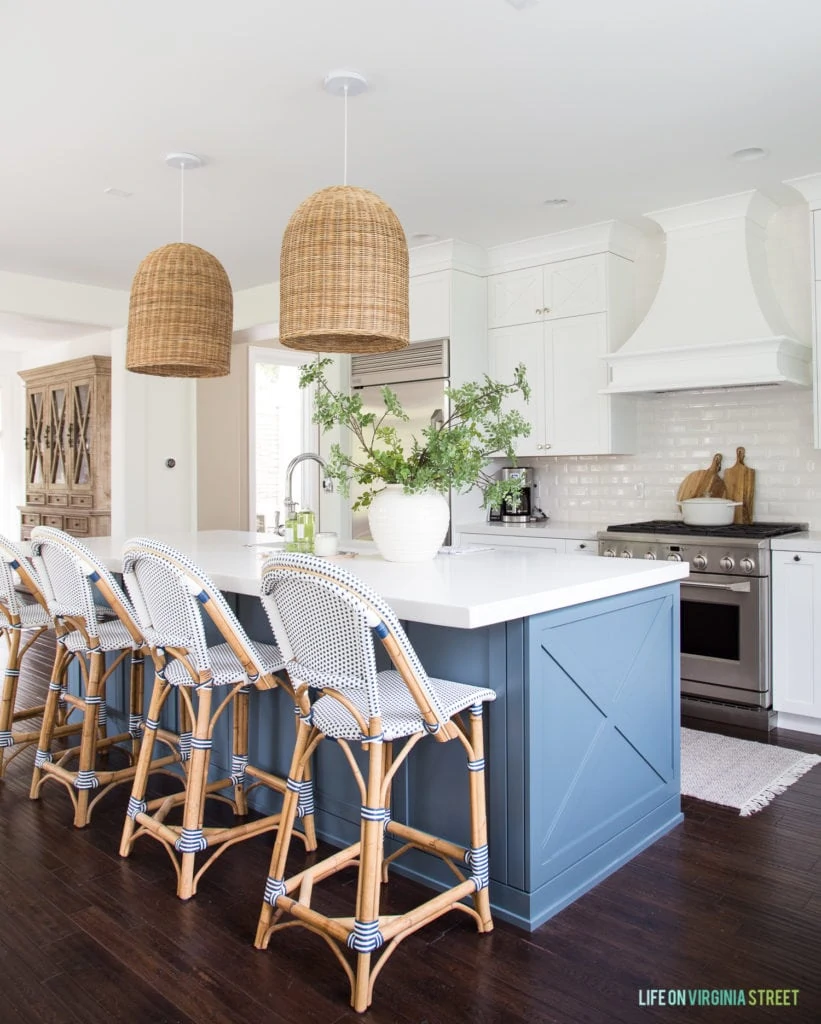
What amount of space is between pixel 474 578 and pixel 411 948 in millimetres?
997

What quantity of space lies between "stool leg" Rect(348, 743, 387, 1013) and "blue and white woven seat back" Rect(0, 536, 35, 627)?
195cm

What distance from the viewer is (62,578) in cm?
295

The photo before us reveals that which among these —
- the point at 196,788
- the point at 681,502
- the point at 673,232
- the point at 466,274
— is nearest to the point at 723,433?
the point at 681,502

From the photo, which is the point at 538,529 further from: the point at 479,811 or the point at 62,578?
the point at 479,811

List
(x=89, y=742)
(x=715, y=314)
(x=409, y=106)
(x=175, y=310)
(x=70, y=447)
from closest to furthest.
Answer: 1. (x=89, y=742)
2. (x=175, y=310)
3. (x=409, y=106)
4. (x=715, y=314)
5. (x=70, y=447)

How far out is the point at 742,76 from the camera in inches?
120

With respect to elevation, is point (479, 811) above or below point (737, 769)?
above

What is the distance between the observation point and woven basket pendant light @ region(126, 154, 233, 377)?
3.10 meters

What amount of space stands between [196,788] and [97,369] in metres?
6.26

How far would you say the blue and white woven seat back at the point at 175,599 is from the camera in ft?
7.66

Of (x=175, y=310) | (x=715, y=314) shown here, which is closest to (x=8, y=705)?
(x=175, y=310)

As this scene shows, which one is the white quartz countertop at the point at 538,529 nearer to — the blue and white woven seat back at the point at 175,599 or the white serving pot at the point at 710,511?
the white serving pot at the point at 710,511

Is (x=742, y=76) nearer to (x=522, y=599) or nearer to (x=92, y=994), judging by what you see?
(x=522, y=599)

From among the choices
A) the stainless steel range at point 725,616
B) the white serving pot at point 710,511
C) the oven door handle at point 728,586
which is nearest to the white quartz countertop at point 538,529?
the stainless steel range at point 725,616
